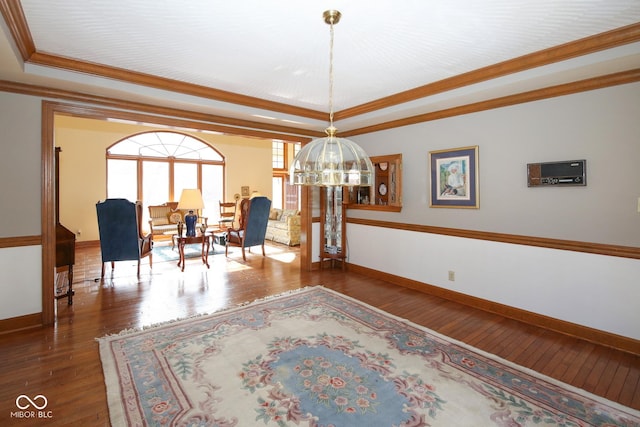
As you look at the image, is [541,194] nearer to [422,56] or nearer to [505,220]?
[505,220]

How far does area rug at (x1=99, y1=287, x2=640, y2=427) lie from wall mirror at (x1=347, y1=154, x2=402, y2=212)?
1.95m

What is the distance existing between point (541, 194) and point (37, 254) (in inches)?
200

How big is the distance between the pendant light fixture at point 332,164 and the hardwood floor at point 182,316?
1.91m

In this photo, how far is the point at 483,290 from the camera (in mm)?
3650

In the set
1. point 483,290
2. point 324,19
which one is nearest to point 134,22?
point 324,19

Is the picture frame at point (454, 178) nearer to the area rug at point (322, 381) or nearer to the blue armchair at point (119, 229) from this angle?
the area rug at point (322, 381)

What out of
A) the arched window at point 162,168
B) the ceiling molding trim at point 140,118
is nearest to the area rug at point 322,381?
the ceiling molding trim at point 140,118

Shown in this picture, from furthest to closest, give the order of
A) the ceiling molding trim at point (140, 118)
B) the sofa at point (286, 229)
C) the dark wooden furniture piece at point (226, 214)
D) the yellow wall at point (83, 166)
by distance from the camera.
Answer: the dark wooden furniture piece at point (226, 214) → the sofa at point (286, 229) → the yellow wall at point (83, 166) → the ceiling molding trim at point (140, 118)

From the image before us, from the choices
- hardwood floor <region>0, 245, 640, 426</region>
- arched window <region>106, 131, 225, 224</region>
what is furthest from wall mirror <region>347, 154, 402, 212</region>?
arched window <region>106, 131, 225, 224</region>

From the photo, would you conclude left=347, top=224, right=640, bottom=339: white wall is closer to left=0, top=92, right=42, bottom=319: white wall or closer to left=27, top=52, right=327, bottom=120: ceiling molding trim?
left=27, top=52, right=327, bottom=120: ceiling molding trim

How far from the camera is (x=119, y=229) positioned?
4527 mm

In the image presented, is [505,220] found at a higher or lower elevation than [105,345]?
higher

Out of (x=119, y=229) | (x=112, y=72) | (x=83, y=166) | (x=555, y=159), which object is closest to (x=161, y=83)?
(x=112, y=72)

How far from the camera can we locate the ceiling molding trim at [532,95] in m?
2.65
